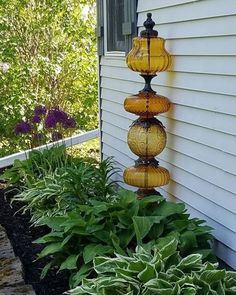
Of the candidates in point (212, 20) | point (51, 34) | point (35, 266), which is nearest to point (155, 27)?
point (212, 20)

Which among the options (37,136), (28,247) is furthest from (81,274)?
(37,136)

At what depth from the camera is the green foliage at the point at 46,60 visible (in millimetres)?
7863

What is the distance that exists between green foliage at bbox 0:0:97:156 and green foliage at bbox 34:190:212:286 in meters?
4.64

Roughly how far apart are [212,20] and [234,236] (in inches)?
47.3

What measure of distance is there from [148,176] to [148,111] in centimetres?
44

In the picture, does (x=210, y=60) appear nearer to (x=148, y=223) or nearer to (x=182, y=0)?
(x=182, y=0)

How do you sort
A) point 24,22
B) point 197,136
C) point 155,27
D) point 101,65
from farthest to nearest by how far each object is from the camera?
1. point 24,22
2. point 101,65
3. point 155,27
4. point 197,136

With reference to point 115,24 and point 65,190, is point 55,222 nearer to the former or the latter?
point 65,190

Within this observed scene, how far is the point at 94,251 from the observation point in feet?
9.55

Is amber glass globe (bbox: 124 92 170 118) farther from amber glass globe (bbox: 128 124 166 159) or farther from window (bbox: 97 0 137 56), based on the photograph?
window (bbox: 97 0 137 56)

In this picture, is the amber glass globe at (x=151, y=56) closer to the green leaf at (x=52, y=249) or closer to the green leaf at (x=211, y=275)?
the green leaf at (x=52, y=249)

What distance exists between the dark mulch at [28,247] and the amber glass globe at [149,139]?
3.13ft

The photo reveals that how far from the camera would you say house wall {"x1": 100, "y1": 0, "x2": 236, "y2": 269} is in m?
2.94

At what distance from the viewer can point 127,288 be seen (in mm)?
2400
